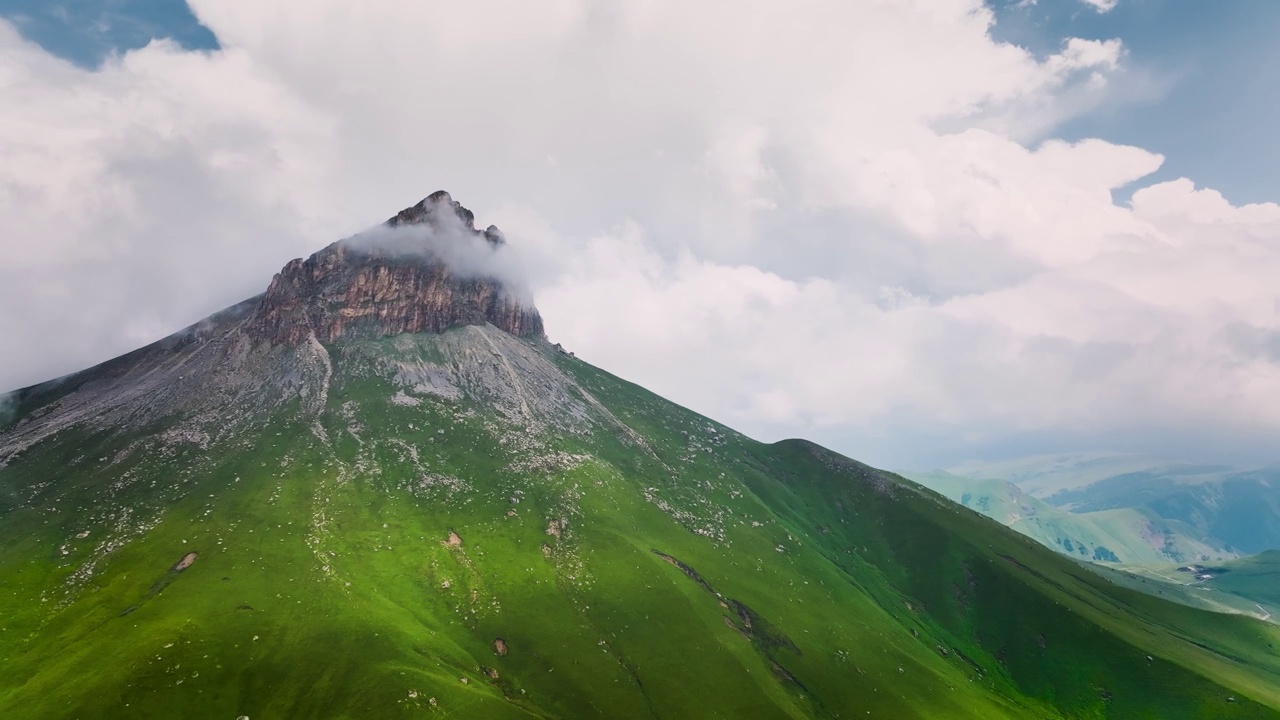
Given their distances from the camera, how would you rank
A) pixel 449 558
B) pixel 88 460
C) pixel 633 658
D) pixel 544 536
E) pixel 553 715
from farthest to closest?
pixel 88 460, pixel 544 536, pixel 449 558, pixel 633 658, pixel 553 715

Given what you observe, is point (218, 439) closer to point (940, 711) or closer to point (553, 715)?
point (553, 715)

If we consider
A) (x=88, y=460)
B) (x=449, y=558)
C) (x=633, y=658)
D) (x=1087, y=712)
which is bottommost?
(x=1087, y=712)

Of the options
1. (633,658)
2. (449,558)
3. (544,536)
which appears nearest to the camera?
(633,658)

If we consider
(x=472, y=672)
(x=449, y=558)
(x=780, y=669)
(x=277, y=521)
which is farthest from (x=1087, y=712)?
(x=277, y=521)

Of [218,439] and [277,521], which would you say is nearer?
[277,521]

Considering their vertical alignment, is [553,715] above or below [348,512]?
below

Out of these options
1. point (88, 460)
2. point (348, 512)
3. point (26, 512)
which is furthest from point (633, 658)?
Answer: point (88, 460)
